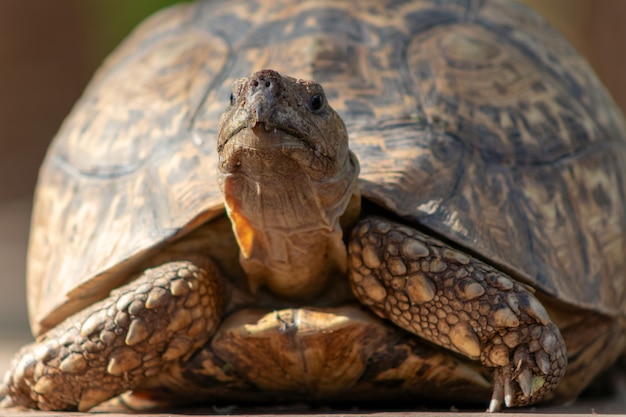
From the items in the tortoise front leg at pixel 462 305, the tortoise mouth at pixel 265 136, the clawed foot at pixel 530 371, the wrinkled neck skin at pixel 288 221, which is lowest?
the clawed foot at pixel 530 371

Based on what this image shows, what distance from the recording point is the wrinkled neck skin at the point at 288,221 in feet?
10.4

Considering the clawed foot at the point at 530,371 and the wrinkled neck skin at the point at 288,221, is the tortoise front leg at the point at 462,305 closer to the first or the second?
the clawed foot at the point at 530,371

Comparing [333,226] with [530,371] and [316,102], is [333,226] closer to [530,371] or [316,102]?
[316,102]

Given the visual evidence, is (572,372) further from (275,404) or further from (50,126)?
(50,126)

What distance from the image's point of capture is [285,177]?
3.15 metres

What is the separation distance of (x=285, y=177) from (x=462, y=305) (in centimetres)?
80

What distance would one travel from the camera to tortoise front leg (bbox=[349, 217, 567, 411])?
3287 millimetres

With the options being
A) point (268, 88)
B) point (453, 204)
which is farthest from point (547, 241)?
point (268, 88)

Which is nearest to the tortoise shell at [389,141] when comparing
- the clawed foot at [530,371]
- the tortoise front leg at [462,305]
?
the tortoise front leg at [462,305]

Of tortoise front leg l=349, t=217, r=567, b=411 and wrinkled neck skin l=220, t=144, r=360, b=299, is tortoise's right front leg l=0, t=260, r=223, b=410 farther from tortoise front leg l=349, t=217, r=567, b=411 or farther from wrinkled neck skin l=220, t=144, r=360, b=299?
tortoise front leg l=349, t=217, r=567, b=411

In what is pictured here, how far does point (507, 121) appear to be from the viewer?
4.08 meters

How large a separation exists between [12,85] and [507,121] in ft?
44.1

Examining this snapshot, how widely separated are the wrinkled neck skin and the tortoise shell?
19 centimetres

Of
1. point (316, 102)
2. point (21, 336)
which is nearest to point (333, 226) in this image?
point (316, 102)
